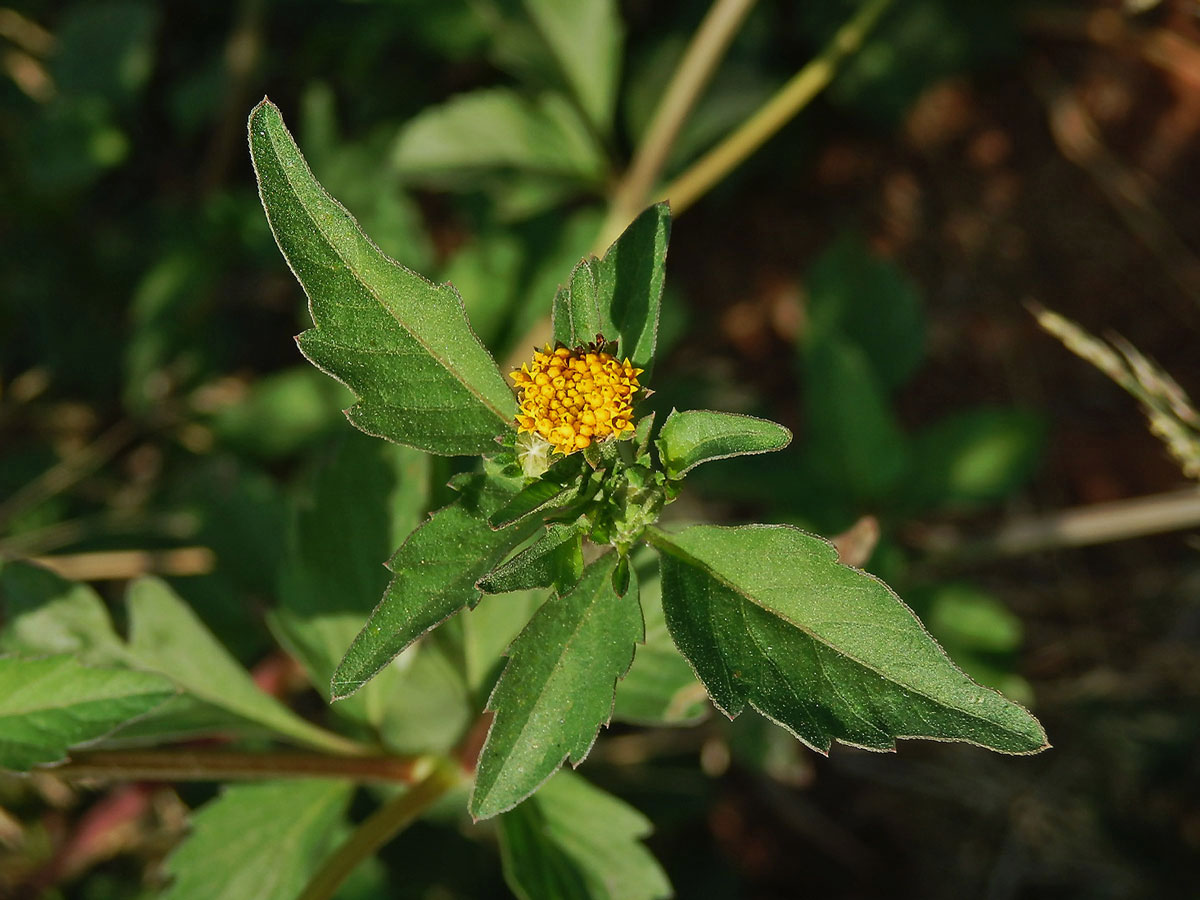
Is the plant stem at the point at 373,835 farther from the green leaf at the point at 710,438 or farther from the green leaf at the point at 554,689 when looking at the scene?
the green leaf at the point at 710,438

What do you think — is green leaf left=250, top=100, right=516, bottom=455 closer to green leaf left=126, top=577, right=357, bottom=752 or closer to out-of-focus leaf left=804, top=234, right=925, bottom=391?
green leaf left=126, top=577, right=357, bottom=752

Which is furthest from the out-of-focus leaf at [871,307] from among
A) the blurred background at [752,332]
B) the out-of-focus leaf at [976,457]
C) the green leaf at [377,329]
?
the green leaf at [377,329]

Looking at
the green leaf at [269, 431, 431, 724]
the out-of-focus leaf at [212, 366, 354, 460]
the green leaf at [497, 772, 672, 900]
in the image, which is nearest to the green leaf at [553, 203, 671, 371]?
the green leaf at [269, 431, 431, 724]

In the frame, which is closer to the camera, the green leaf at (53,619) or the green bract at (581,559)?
the green bract at (581,559)

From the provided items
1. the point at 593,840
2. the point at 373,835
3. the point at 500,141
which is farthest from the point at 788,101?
the point at 373,835

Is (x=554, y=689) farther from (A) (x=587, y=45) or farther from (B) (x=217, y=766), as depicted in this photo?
(A) (x=587, y=45)
